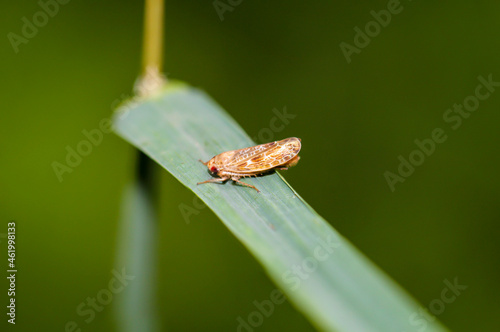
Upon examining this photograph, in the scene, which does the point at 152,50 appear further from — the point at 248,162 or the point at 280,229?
the point at 280,229

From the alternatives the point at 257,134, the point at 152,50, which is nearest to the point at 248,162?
the point at 152,50

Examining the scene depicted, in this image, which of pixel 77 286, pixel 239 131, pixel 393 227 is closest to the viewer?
pixel 239 131

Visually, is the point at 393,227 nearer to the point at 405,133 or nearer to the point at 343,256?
the point at 405,133

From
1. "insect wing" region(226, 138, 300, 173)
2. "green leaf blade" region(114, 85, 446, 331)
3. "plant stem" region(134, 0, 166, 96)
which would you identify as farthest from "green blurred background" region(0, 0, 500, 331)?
"green leaf blade" region(114, 85, 446, 331)

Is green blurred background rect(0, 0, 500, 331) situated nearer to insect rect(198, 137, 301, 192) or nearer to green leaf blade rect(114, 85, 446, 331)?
insect rect(198, 137, 301, 192)

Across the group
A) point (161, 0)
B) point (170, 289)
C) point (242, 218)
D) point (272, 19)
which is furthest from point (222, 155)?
point (272, 19)
